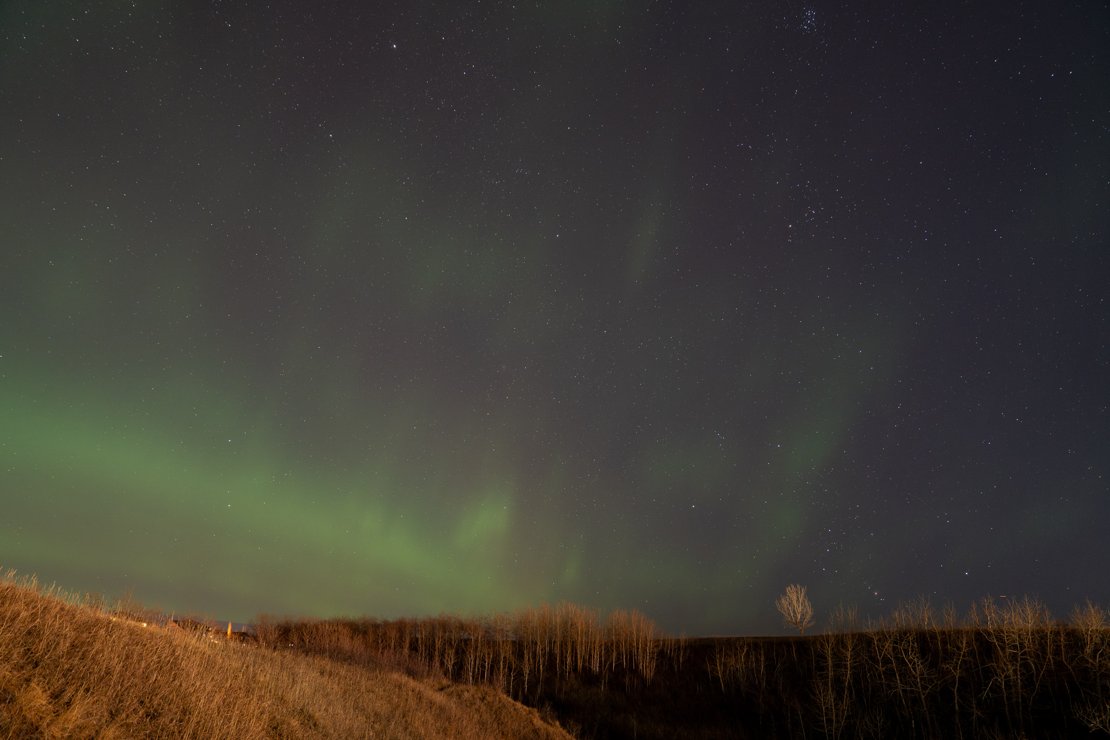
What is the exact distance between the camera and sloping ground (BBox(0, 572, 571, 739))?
973cm

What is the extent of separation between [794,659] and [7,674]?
54547 mm

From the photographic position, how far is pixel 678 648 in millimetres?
65250

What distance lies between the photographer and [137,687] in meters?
11.8

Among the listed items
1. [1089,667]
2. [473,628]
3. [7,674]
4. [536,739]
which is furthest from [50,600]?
[473,628]

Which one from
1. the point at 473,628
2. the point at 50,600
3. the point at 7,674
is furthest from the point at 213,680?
the point at 473,628

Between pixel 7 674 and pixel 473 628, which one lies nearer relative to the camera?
pixel 7 674

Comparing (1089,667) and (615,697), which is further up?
(1089,667)

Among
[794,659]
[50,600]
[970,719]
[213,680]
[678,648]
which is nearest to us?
[50,600]

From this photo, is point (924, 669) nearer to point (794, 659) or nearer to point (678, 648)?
point (794, 659)

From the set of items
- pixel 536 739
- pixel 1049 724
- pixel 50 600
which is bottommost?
pixel 536 739

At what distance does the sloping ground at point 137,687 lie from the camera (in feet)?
31.9

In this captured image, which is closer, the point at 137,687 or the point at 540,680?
the point at 137,687

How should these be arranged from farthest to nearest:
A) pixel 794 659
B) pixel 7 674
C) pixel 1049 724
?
pixel 794 659 → pixel 1049 724 → pixel 7 674

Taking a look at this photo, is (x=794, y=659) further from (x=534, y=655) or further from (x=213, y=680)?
(x=213, y=680)
